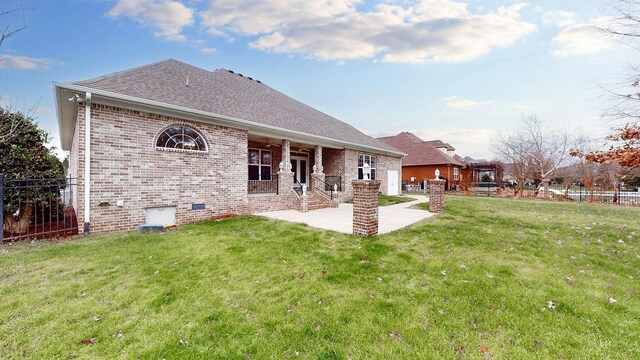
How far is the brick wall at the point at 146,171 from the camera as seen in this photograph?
709cm

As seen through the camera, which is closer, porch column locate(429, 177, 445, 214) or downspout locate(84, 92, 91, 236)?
downspout locate(84, 92, 91, 236)

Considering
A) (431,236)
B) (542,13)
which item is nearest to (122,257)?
(431,236)

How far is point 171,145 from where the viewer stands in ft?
27.6

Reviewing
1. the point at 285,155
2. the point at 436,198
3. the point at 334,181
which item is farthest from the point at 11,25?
the point at 436,198

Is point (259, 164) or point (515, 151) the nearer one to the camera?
point (259, 164)

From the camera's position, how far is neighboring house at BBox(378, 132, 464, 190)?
2792 cm

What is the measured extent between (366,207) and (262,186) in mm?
7294

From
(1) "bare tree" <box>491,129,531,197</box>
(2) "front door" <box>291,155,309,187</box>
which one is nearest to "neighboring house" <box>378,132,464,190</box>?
(1) "bare tree" <box>491,129,531,197</box>

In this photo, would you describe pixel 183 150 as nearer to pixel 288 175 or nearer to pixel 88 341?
pixel 288 175

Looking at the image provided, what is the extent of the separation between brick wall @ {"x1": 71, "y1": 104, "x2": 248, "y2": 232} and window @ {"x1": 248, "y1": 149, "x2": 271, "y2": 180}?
381 cm

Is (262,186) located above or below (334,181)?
below

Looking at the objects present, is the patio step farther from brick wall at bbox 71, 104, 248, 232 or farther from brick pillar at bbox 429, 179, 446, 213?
brick pillar at bbox 429, 179, 446, 213

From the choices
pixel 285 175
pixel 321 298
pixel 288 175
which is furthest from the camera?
pixel 288 175

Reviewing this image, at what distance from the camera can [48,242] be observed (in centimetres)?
654
